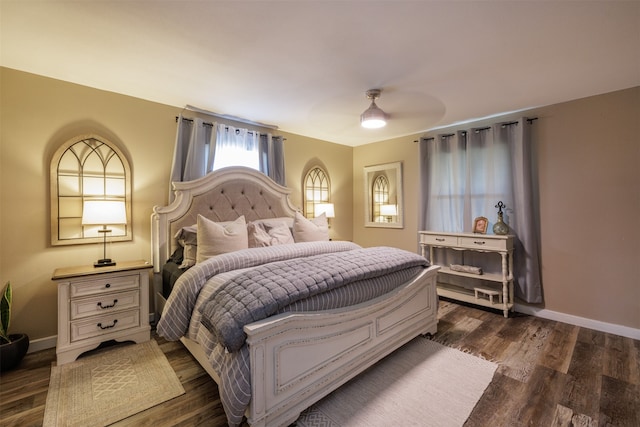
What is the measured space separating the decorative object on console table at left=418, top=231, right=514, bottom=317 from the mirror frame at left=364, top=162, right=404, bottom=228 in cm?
66

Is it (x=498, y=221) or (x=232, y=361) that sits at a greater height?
(x=498, y=221)

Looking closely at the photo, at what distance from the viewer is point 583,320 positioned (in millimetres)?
2811

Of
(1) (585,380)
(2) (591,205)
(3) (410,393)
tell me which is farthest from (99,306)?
(2) (591,205)

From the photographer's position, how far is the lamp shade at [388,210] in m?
4.39

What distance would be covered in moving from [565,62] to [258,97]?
2613 millimetres

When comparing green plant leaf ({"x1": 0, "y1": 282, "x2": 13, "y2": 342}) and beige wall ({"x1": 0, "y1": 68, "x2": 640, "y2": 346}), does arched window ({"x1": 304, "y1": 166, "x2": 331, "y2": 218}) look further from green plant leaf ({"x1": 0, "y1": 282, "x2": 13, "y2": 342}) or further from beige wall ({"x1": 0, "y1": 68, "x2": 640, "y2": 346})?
green plant leaf ({"x1": 0, "y1": 282, "x2": 13, "y2": 342})

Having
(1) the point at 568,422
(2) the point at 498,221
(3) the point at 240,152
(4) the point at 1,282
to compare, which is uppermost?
(3) the point at 240,152

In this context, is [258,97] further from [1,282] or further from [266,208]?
[1,282]

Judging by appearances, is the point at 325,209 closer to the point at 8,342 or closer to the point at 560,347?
the point at 560,347

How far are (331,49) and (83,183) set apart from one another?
247 cm

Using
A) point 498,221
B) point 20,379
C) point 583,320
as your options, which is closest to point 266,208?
point 20,379

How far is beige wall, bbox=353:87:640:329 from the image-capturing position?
2.57 m

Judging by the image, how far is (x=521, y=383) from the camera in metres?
1.89

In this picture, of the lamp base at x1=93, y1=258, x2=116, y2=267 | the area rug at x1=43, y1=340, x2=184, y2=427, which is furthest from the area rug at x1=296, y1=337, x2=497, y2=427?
the lamp base at x1=93, y1=258, x2=116, y2=267
